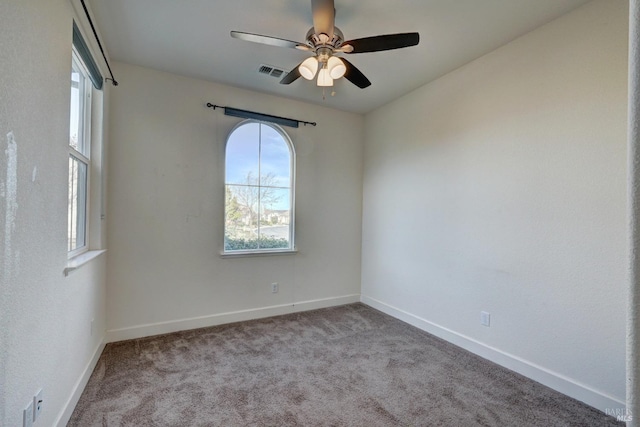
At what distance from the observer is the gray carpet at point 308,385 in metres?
1.87

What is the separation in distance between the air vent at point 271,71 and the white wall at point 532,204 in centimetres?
151

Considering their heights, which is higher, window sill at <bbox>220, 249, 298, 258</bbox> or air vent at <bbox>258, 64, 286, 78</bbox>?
air vent at <bbox>258, 64, 286, 78</bbox>

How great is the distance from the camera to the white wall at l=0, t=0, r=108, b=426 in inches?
45.1

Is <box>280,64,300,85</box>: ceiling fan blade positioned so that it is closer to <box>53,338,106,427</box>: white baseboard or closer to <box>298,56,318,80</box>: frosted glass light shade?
<box>298,56,318,80</box>: frosted glass light shade

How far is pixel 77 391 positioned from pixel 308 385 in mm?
1535

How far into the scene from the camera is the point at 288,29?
2.37 meters

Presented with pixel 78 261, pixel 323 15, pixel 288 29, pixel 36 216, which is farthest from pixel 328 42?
pixel 78 261

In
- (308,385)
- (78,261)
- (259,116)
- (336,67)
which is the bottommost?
(308,385)

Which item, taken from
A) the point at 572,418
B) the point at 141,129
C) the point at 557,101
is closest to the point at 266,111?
the point at 141,129

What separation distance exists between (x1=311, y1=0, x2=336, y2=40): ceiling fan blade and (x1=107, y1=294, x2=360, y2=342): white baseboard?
2916mm

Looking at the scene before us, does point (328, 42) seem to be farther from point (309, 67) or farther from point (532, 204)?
point (532, 204)

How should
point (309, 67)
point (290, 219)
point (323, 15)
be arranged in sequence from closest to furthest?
point (323, 15) < point (309, 67) < point (290, 219)

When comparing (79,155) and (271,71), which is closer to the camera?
(79,155)

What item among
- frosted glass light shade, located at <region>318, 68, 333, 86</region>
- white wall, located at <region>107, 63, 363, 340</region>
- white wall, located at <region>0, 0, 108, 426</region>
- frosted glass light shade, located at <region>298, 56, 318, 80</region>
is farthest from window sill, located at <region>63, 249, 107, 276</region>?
frosted glass light shade, located at <region>318, 68, 333, 86</region>
